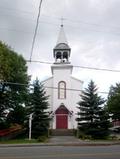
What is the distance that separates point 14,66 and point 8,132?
330 inches

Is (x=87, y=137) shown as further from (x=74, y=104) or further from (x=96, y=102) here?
(x=74, y=104)

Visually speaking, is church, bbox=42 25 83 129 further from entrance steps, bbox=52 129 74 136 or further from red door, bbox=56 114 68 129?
entrance steps, bbox=52 129 74 136

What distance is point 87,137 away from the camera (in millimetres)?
36469

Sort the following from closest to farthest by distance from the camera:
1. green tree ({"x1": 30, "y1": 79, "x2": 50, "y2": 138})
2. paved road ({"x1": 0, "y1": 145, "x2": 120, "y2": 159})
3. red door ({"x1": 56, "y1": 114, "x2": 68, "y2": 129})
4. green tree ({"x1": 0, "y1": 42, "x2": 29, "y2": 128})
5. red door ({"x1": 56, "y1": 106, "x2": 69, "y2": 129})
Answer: paved road ({"x1": 0, "y1": 145, "x2": 120, "y2": 159}) → green tree ({"x1": 30, "y1": 79, "x2": 50, "y2": 138}) → green tree ({"x1": 0, "y1": 42, "x2": 29, "y2": 128}) → red door ({"x1": 56, "y1": 114, "x2": 68, "y2": 129}) → red door ({"x1": 56, "y1": 106, "x2": 69, "y2": 129})

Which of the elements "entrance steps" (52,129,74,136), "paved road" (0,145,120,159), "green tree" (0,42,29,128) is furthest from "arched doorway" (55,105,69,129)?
"paved road" (0,145,120,159)

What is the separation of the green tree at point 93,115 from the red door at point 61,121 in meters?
8.64

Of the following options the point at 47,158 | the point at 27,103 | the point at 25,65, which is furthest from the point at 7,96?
the point at 47,158

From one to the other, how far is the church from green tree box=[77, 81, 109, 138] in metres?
8.47

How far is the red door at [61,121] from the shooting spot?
162ft

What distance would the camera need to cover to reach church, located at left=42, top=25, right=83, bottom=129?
50.1m

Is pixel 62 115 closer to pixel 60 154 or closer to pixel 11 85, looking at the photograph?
pixel 11 85

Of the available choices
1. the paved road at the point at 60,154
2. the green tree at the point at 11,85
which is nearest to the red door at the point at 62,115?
the green tree at the point at 11,85

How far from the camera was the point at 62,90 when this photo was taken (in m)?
51.5

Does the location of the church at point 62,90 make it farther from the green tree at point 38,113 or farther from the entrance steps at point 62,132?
the green tree at point 38,113
